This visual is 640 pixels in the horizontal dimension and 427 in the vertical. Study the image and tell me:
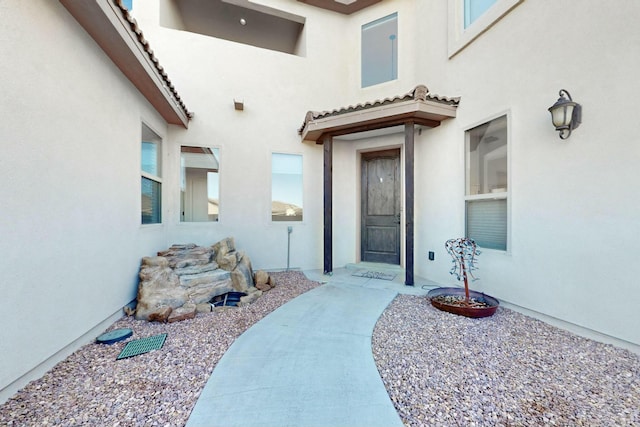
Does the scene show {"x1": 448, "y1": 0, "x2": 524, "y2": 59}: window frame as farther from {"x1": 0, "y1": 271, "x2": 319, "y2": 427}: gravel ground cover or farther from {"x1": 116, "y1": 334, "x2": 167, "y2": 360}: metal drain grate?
{"x1": 116, "y1": 334, "x2": 167, "y2": 360}: metal drain grate

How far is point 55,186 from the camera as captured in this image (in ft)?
7.67

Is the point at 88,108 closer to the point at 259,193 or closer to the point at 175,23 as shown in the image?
the point at 259,193

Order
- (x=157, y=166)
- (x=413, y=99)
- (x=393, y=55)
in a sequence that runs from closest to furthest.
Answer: (x=413, y=99)
(x=157, y=166)
(x=393, y=55)

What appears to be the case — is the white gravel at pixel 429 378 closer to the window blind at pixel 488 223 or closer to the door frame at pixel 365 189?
the window blind at pixel 488 223

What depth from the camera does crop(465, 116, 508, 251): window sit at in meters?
3.85

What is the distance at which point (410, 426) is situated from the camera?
5.40 feet

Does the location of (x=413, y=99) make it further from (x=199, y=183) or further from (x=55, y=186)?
(x=55, y=186)

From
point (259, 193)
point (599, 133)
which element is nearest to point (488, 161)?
point (599, 133)

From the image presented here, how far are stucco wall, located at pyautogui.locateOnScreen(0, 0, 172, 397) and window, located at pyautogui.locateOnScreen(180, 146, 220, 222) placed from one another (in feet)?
6.53

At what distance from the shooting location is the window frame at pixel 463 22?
3742 mm

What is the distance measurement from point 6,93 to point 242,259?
138 inches

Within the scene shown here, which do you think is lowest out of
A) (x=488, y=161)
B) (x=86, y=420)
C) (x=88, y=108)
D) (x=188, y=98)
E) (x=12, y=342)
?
(x=86, y=420)

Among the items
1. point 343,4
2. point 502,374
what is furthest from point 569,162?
point 343,4

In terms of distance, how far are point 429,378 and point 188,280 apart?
134 inches
